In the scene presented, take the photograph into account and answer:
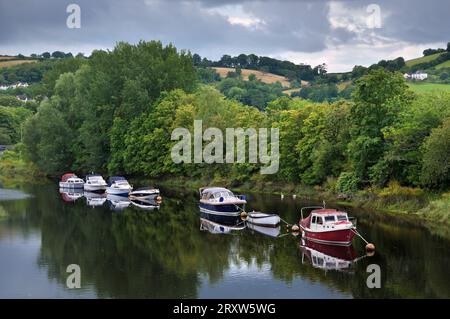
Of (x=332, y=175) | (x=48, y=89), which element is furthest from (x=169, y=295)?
(x=48, y=89)

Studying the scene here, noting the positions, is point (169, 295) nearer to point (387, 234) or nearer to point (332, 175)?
point (387, 234)

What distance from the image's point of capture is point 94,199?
75375 mm

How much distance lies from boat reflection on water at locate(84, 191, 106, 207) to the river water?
10554 mm

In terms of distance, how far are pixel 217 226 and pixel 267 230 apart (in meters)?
5.29

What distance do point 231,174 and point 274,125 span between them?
899 cm

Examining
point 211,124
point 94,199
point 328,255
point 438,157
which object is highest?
point 211,124

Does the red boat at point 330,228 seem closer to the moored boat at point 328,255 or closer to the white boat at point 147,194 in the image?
the moored boat at point 328,255

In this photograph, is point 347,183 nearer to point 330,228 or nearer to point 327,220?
point 327,220

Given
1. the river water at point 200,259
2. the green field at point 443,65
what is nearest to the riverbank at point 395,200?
the river water at point 200,259

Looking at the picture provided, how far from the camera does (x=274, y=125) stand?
247ft

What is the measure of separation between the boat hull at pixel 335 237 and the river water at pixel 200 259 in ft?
1.91

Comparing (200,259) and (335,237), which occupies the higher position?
(335,237)

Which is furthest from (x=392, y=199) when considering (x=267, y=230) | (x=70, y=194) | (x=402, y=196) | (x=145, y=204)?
(x=70, y=194)

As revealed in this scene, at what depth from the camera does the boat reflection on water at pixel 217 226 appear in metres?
50.6
